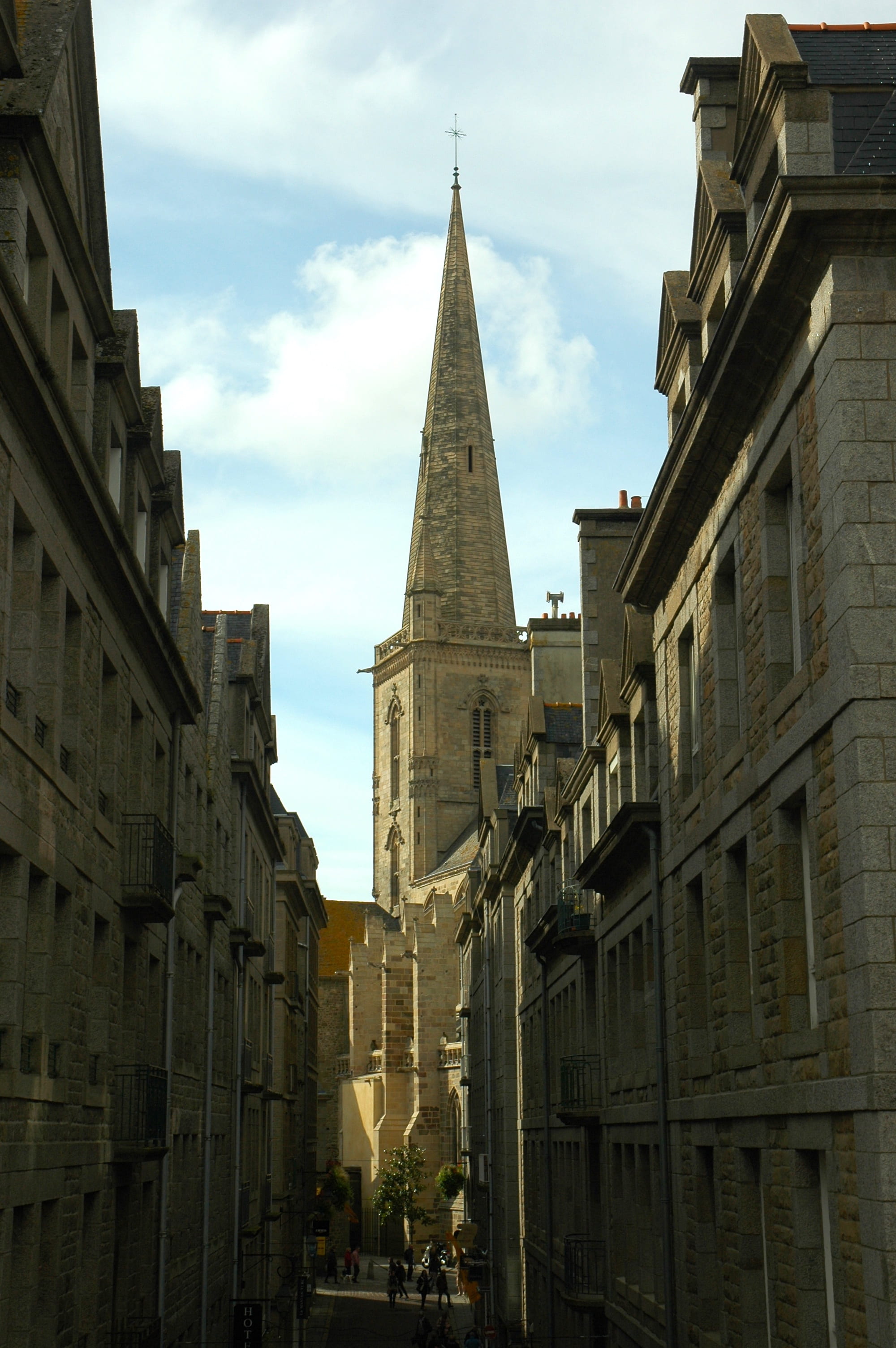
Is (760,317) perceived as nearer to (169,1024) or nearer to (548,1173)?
(169,1024)

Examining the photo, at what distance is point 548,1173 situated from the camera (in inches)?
1197

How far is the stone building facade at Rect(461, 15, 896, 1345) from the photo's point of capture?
11570 mm

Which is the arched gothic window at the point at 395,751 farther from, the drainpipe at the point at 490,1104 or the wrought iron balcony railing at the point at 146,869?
the wrought iron balcony railing at the point at 146,869

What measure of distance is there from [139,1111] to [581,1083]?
8.63 m

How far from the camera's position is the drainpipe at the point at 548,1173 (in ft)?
97.0

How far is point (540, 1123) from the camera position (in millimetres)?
34250

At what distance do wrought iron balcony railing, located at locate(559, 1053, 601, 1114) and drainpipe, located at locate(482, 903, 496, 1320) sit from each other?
17313 millimetres

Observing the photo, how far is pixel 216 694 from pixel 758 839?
18.0 meters

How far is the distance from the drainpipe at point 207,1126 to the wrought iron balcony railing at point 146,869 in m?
7.60

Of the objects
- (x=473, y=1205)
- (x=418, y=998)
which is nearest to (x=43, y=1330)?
(x=473, y=1205)

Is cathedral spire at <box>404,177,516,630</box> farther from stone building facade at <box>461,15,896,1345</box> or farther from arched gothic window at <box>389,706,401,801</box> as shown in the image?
stone building facade at <box>461,15,896,1345</box>

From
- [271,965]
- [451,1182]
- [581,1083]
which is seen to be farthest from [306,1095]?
[581,1083]

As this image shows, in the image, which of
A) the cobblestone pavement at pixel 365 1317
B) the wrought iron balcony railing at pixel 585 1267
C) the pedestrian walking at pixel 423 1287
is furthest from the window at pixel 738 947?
the pedestrian walking at pixel 423 1287

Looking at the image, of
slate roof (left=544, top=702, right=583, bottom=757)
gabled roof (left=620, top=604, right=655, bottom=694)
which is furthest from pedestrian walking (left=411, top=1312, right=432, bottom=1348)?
gabled roof (left=620, top=604, right=655, bottom=694)
